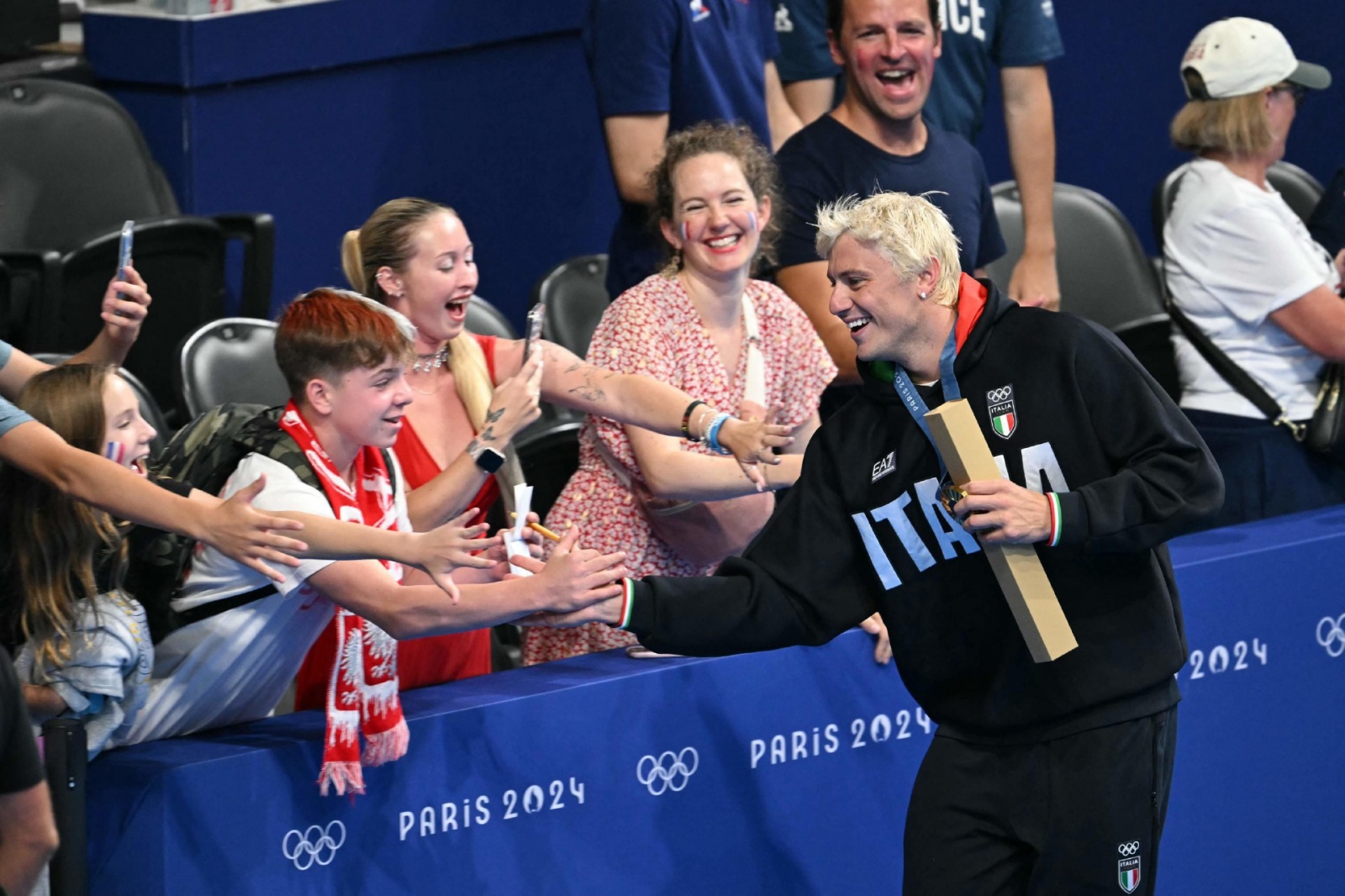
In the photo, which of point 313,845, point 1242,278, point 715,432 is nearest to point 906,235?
point 715,432

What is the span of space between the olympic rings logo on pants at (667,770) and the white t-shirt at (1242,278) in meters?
2.02

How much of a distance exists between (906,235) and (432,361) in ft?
3.44

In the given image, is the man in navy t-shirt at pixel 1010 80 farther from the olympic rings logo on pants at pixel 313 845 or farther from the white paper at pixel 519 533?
the olympic rings logo on pants at pixel 313 845

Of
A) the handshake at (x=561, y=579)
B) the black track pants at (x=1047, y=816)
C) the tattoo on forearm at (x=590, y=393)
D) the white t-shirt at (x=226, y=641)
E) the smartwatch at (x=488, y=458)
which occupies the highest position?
the tattoo on forearm at (x=590, y=393)

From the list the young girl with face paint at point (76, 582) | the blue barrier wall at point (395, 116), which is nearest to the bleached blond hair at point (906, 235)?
the young girl with face paint at point (76, 582)

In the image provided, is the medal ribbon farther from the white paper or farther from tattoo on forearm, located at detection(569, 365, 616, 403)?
tattoo on forearm, located at detection(569, 365, 616, 403)

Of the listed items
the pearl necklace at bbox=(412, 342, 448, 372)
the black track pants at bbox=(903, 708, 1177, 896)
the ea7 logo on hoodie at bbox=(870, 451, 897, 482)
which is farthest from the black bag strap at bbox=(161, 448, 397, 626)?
the black track pants at bbox=(903, 708, 1177, 896)

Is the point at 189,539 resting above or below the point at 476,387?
below

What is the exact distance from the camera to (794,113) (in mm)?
5684

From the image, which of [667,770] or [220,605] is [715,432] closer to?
[667,770]

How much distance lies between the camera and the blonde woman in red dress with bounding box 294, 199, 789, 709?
149 inches

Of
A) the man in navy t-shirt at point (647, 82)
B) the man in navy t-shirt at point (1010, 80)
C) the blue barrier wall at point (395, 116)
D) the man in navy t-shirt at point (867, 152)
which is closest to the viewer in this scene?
the man in navy t-shirt at point (867, 152)

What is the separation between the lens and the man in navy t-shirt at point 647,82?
15.4ft

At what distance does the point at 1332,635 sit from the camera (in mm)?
4656
